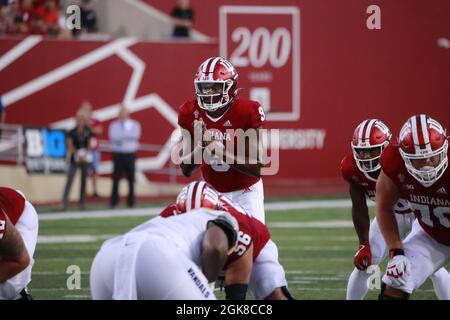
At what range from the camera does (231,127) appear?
26.2 feet

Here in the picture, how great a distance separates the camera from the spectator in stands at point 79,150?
1698cm

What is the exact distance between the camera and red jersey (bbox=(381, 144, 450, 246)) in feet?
21.6

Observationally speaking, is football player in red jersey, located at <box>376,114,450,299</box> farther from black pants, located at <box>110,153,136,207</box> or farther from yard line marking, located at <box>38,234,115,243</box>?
black pants, located at <box>110,153,136,207</box>

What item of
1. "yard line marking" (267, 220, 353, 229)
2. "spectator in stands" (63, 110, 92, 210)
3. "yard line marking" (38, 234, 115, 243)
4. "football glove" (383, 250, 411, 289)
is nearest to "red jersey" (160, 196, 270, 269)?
"football glove" (383, 250, 411, 289)

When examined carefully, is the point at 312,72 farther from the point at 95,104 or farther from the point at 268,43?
the point at 95,104

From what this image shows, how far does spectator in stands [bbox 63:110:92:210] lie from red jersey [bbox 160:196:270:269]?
435 inches

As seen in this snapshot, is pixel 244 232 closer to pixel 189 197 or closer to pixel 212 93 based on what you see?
pixel 189 197

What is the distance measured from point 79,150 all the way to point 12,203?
422 inches

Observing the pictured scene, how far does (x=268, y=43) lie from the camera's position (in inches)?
818

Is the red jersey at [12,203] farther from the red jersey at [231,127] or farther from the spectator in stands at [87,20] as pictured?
the spectator in stands at [87,20]

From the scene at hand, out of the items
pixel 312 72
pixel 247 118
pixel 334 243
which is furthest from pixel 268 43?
pixel 247 118

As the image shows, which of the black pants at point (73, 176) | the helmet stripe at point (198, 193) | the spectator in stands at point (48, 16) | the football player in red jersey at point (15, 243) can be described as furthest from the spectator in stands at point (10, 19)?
the helmet stripe at point (198, 193)

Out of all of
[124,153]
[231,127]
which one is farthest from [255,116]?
[124,153]

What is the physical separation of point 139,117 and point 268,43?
3.22 m
